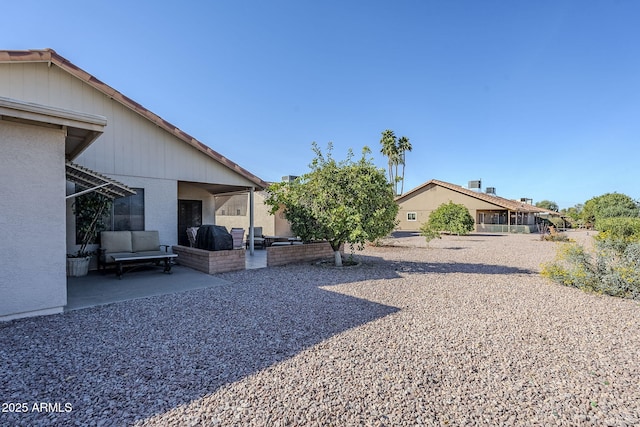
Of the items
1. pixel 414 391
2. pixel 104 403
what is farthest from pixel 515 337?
pixel 104 403

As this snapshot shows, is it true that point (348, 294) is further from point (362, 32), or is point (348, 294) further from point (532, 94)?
point (532, 94)

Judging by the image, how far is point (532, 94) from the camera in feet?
48.4

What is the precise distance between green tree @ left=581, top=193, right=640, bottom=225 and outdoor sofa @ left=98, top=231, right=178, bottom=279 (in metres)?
37.7

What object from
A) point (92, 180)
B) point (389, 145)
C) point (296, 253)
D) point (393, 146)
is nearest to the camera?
point (92, 180)

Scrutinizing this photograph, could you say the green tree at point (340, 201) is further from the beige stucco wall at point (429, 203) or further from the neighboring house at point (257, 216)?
the beige stucco wall at point (429, 203)

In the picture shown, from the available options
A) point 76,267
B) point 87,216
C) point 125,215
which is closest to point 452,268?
point 125,215

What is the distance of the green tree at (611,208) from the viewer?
2803 centimetres

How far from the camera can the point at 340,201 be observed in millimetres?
8992

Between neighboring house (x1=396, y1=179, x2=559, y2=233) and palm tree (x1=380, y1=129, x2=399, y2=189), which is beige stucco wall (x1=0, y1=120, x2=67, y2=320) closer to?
neighboring house (x1=396, y1=179, x2=559, y2=233)

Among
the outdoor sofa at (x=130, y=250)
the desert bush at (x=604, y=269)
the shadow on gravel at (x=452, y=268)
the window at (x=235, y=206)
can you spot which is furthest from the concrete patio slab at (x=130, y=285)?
the window at (x=235, y=206)

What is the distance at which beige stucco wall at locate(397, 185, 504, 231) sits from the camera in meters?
30.3

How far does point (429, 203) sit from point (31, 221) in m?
32.6

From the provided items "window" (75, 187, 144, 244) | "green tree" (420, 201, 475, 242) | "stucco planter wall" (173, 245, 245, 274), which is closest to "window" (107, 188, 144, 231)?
"window" (75, 187, 144, 244)

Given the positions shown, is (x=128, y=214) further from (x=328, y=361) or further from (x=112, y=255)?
(x=328, y=361)
